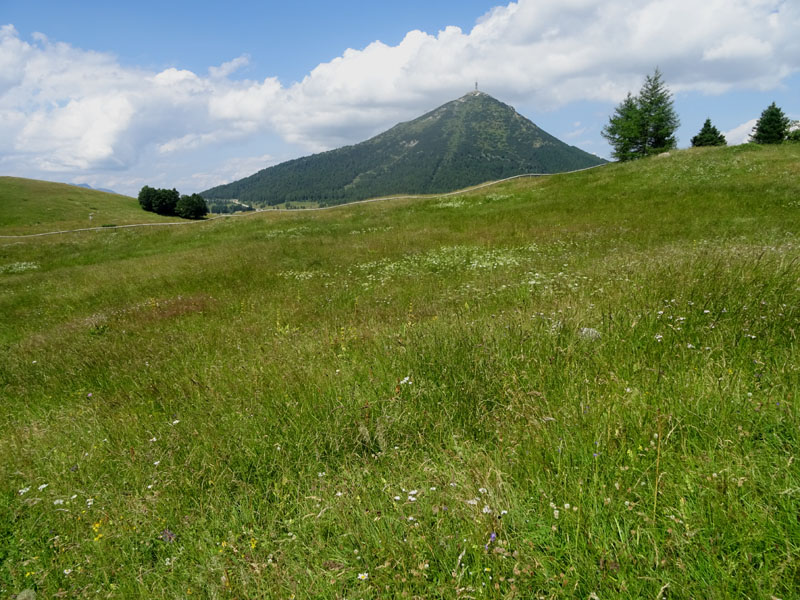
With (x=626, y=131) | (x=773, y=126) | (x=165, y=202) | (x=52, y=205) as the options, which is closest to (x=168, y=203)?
(x=165, y=202)

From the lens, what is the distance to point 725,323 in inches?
169

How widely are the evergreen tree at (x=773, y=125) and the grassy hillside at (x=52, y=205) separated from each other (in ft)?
404

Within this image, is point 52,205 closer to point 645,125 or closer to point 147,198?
point 147,198

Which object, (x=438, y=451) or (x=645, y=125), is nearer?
(x=438, y=451)

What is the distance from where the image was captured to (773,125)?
204ft

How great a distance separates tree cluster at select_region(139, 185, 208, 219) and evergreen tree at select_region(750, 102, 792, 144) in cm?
15949

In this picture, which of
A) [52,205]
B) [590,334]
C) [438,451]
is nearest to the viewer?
[438,451]

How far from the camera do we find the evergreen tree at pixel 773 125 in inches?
2405

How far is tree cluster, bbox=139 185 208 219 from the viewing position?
136m

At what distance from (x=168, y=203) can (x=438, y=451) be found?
165 m

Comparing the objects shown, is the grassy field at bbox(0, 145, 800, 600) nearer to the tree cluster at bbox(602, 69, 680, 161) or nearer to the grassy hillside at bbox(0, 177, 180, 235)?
the tree cluster at bbox(602, 69, 680, 161)

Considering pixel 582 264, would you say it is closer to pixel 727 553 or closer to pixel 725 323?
pixel 725 323

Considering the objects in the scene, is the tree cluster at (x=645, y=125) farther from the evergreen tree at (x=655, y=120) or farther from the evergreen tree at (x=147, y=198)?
the evergreen tree at (x=147, y=198)

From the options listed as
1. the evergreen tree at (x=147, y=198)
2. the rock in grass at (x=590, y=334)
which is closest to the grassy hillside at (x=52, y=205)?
the evergreen tree at (x=147, y=198)
